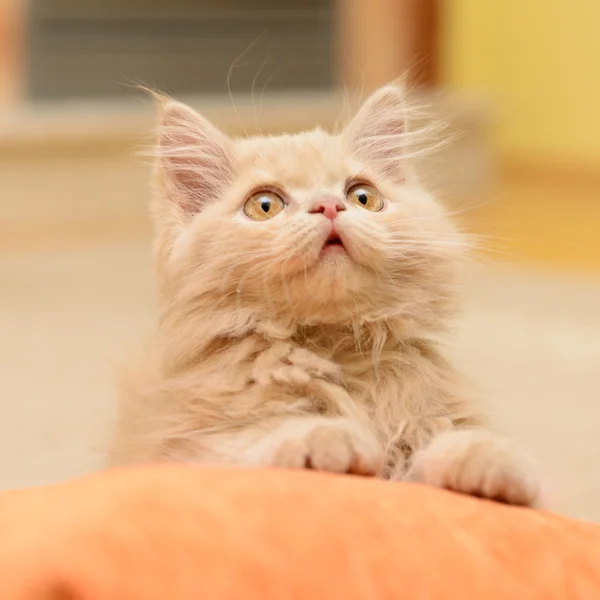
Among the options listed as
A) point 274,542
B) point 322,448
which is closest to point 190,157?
point 322,448

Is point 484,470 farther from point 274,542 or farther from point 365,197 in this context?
point 365,197

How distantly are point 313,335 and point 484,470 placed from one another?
244mm

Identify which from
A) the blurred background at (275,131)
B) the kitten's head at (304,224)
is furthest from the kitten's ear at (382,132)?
the blurred background at (275,131)

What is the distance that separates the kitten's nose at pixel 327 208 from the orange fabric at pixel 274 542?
0.29 m

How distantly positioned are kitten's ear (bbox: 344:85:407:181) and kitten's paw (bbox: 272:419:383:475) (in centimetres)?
40

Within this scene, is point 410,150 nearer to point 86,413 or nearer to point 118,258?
point 86,413

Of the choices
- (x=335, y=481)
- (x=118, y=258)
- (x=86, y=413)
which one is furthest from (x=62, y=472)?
(x=118, y=258)

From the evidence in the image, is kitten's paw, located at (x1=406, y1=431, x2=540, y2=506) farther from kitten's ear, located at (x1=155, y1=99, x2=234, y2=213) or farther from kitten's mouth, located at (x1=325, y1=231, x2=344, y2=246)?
kitten's ear, located at (x1=155, y1=99, x2=234, y2=213)

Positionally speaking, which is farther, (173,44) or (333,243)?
(173,44)

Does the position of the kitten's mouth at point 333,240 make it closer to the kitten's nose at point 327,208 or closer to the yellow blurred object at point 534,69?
the kitten's nose at point 327,208

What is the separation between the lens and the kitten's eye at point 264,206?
1121 millimetres

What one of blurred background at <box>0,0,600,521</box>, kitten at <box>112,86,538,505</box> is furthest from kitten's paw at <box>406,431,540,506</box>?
blurred background at <box>0,0,600,521</box>

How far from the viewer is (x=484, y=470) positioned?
0.94 metres

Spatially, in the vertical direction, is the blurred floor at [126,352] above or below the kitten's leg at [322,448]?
below
